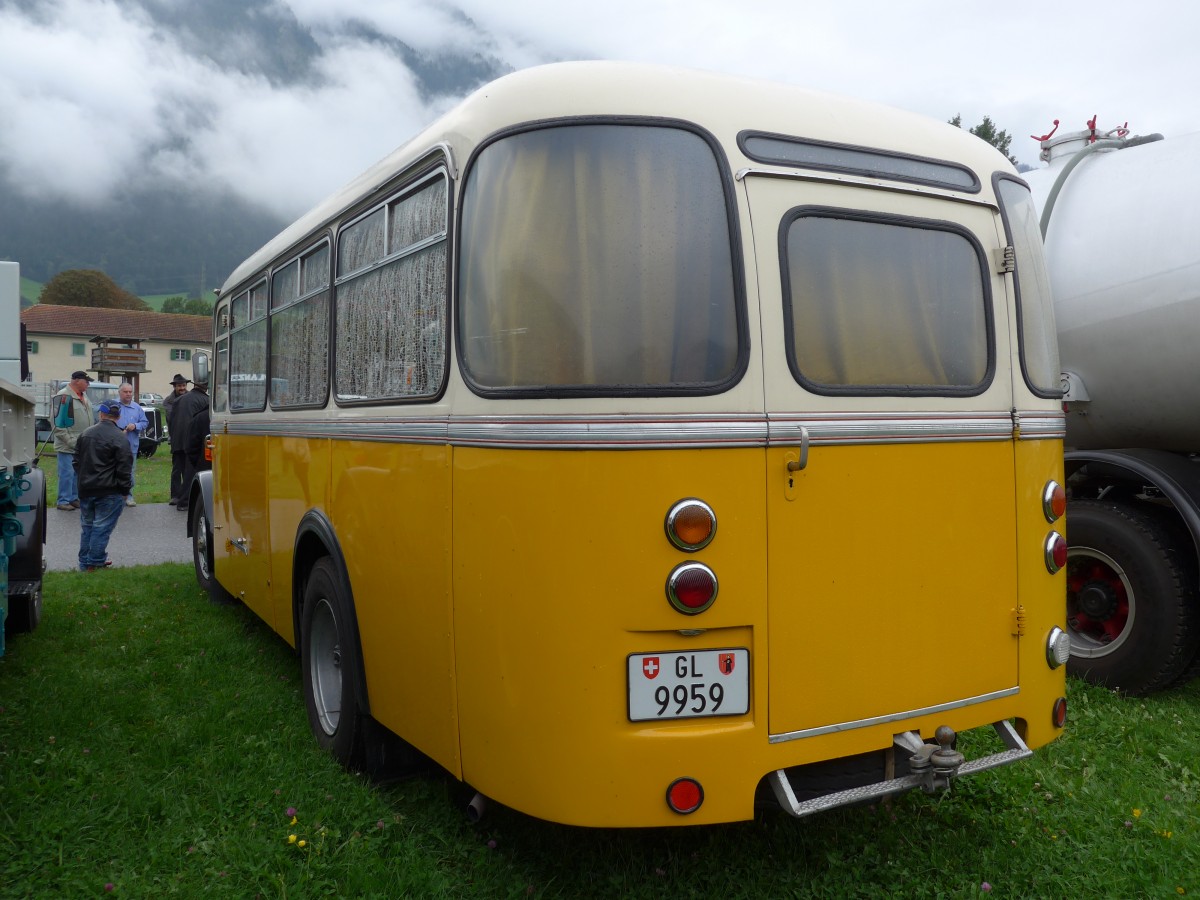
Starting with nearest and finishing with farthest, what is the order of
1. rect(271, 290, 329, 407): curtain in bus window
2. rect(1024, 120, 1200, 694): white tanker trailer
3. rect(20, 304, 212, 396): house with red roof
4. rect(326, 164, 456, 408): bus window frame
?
rect(326, 164, 456, 408): bus window frame, rect(271, 290, 329, 407): curtain in bus window, rect(1024, 120, 1200, 694): white tanker trailer, rect(20, 304, 212, 396): house with red roof

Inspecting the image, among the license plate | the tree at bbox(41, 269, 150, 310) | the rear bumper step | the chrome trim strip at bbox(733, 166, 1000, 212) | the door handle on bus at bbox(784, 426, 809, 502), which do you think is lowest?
the rear bumper step

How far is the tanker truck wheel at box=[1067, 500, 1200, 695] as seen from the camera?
5.10 meters

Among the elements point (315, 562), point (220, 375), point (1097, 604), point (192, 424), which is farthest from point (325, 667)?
point (192, 424)

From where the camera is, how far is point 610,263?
285 centimetres

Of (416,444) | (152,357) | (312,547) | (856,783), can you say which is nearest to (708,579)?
(856,783)

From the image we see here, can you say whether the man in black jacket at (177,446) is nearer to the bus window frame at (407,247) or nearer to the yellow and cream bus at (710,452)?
the bus window frame at (407,247)

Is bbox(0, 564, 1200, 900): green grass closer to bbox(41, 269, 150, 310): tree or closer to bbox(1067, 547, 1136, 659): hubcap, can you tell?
bbox(1067, 547, 1136, 659): hubcap

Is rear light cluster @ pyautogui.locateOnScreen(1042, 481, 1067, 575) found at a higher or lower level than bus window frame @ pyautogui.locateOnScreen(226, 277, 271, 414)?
lower

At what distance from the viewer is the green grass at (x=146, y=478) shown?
16.0 m

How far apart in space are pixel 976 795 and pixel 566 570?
2.46 metres

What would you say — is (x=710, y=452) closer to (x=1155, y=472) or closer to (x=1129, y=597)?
(x=1155, y=472)

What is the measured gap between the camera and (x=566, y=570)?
2789 millimetres

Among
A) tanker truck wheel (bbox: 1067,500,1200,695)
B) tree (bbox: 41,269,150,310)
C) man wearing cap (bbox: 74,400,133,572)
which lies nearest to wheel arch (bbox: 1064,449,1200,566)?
tanker truck wheel (bbox: 1067,500,1200,695)

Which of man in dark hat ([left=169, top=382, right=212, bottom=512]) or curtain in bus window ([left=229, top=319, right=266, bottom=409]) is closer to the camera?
curtain in bus window ([left=229, top=319, right=266, bottom=409])
